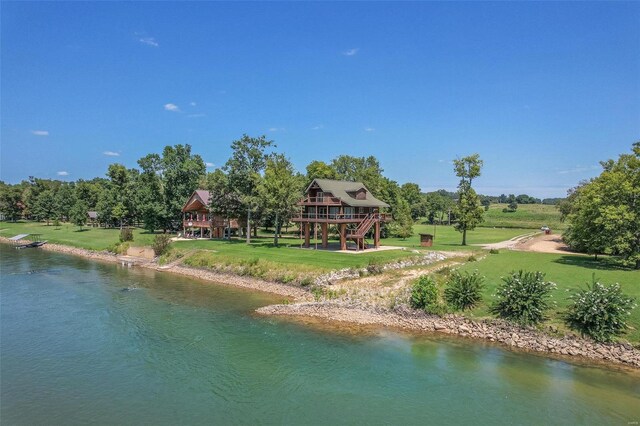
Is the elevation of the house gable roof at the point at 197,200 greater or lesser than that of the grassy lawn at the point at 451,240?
greater

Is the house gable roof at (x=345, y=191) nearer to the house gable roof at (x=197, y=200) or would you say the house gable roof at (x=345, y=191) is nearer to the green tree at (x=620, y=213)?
the house gable roof at (x=197, y=200)

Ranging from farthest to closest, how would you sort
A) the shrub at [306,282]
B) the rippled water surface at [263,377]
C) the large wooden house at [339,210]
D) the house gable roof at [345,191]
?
the house gable roof at [345,191] → the large wooden house at [339,210] → the shrub at [306,282] → the rippled water surface at [263,377]

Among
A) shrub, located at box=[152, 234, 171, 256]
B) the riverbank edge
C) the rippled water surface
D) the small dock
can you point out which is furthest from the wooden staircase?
the small dock

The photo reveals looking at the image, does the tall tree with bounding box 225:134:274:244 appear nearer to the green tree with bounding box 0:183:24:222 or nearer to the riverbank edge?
the riverbank edge

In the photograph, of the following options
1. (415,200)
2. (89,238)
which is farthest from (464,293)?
(415,200)

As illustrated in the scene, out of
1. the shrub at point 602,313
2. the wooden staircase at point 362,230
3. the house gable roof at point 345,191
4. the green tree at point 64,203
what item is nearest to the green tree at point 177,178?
the house gable roof at point 345,191
